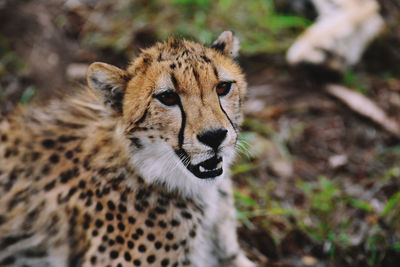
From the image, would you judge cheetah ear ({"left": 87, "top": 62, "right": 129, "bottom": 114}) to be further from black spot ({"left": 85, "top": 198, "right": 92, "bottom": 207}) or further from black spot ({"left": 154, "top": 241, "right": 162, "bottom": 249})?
black spot ({"left": 154, "top": 241, "right": 162, "bottom": 249})

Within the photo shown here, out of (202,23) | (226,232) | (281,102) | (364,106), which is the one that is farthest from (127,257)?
(202,23)

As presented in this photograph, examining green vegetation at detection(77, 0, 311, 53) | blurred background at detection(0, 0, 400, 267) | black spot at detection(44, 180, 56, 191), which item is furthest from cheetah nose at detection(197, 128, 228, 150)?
green vegetation at detection(77, 0, 311, 53)

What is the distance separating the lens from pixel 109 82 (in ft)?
7.75

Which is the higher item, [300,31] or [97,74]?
[300,31]

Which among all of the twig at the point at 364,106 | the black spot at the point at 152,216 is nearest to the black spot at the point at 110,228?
the black spot at the point at 152,216

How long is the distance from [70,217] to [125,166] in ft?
1.50

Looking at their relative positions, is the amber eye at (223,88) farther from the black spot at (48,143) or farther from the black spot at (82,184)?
the black spot at (48,143)

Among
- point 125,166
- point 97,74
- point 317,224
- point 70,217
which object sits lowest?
point 317,224

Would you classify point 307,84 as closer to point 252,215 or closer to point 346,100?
point 346,100

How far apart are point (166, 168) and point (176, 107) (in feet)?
1.21

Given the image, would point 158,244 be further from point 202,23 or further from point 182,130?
point 202,23

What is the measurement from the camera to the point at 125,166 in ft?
8.09

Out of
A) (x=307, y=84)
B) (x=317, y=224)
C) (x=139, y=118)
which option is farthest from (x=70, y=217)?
(x=307, y=84)

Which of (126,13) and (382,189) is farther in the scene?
(126,13)
